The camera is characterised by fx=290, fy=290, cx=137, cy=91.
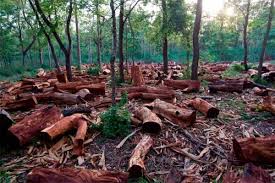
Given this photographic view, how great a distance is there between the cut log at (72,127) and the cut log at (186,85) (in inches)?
206

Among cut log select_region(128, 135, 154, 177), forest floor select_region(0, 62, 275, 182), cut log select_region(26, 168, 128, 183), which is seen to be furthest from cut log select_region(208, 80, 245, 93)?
cut log select_region(26, 168, 128, 183)

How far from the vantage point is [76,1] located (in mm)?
12984

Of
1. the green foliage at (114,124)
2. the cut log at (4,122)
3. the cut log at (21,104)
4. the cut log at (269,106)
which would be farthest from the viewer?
the cut log at (21,104)

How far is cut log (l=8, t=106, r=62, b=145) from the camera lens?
17.8 ft

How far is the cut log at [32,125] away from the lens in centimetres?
544

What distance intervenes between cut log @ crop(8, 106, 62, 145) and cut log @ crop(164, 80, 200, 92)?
5.50 meters

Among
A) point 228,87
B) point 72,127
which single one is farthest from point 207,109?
point 228,87

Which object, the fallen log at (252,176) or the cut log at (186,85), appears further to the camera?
the cut log at (186,85)

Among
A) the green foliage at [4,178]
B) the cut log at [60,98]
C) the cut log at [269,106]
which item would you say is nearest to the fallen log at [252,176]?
the green foliage at [4,178]

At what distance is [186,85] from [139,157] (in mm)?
6307

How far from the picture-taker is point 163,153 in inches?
213

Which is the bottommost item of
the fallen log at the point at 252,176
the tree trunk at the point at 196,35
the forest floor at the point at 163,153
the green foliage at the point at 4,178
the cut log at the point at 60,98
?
the green foliage at the point at 4,178

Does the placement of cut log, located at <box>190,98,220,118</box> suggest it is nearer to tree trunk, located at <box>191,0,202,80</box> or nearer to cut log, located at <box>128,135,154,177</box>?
cut log, located at <box>128,135,154,177</box>

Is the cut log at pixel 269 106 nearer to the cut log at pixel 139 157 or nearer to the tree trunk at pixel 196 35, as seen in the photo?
the cut log at pixel 139 157
